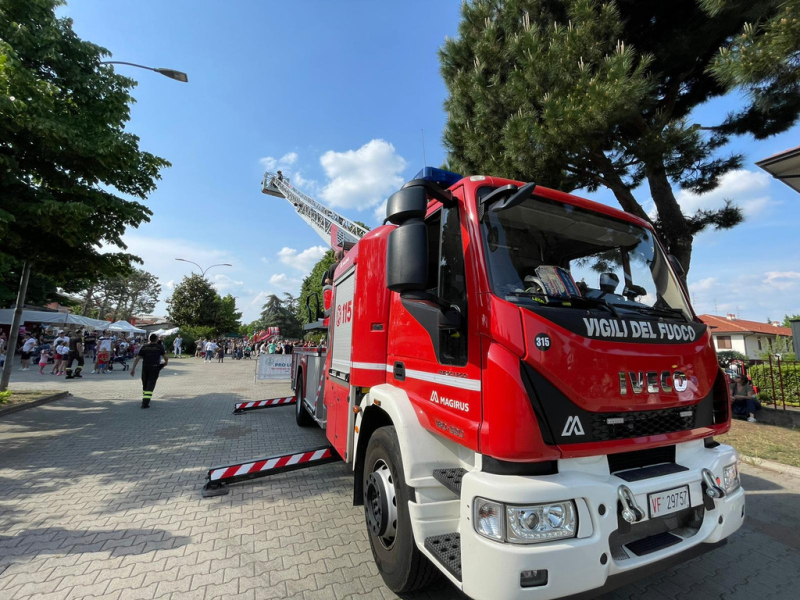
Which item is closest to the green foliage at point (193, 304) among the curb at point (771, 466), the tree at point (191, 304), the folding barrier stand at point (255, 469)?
the tree at point (191, 304)

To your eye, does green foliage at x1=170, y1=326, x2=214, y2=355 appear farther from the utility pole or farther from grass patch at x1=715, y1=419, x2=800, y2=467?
grass patch at x1=715, y1=419, x2=800, y2=467

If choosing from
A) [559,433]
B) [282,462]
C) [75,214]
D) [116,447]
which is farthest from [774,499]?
[75,214]

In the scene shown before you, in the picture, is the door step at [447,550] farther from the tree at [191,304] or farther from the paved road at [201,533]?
the tree at [191,304]

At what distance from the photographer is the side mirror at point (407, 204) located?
223 cm

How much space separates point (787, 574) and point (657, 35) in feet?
28.2

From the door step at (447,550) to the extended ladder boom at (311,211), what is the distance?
16.3 meters

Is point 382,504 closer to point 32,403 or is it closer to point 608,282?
point 608,282

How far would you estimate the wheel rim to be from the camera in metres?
2.54

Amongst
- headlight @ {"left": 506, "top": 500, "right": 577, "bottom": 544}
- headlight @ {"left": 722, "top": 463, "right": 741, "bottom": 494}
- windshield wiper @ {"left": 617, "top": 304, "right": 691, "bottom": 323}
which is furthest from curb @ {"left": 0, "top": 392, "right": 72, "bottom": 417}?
headlight @ {"left": 722, "top": 463, "right": 741, "bottom": 494}

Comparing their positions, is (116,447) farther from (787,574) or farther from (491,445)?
(787,574)

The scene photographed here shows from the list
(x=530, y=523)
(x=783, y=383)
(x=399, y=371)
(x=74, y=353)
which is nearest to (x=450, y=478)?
(x=530, y=523)

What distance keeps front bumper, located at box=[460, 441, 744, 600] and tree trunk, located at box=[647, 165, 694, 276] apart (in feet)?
22.0

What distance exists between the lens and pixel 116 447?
5.89 meters

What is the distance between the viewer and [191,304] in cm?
4075
